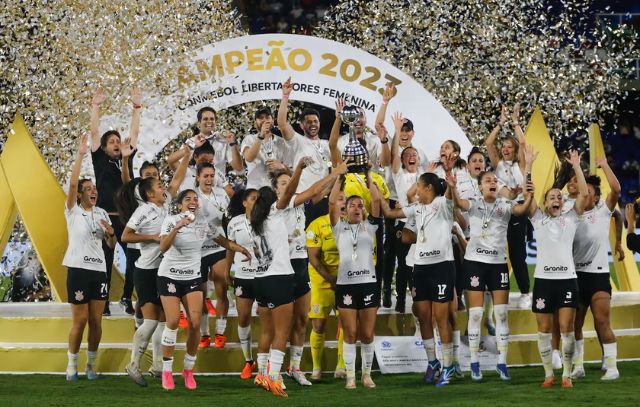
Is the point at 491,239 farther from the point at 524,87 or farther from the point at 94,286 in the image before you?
the point at 524,87

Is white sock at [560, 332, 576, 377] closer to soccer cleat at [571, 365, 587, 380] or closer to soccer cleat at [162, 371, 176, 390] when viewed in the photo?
soccer cleat at [571, 365, 587, 380]

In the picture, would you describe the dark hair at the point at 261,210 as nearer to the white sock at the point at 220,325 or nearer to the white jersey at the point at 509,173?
the white sock at the point at 220,325

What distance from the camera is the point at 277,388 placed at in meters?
9.83

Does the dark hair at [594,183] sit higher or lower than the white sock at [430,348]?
higher

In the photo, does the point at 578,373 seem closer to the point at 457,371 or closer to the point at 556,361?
the point at 556,361

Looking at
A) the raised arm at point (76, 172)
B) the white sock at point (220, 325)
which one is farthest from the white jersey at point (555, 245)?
the raised arm at point (76, 172)

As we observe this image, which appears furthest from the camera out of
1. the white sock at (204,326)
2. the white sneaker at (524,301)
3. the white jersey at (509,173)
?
the white sneaker at (524,301)

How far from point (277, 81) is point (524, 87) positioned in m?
3.90

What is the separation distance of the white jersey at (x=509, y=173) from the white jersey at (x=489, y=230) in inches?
45.8

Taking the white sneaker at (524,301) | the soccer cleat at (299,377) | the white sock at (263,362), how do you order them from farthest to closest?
the white sneaker at (524,301) → the soccer cleat at (299,377) → the white sock at (263,362)

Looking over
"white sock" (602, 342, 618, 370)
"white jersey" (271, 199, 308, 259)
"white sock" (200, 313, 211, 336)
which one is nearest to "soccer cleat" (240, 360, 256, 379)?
"white sock" (200, 313, 211, 336)

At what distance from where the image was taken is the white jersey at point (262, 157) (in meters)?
11.8

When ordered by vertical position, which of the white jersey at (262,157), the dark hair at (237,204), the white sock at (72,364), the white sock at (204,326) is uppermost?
the white jersey at (262,157)

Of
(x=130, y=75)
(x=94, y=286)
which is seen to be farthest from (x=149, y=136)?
(x=94, y=286)
